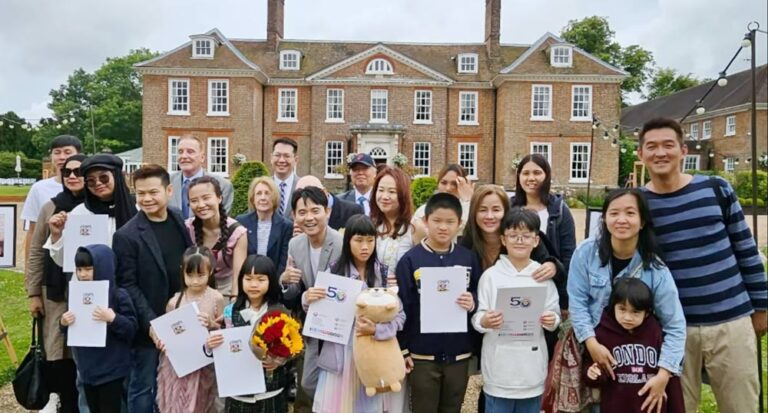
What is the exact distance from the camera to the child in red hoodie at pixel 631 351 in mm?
3053

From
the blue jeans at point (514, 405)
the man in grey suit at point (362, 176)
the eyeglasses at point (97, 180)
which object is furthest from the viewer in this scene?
the man in grey suit at point (362, 176)

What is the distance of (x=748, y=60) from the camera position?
8.14 meters

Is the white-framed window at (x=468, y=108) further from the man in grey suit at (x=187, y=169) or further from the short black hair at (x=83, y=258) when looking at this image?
the short black hair at (x=83, y=258)

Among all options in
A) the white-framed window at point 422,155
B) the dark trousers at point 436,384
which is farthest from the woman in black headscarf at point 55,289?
the white-framed window at point 422,155

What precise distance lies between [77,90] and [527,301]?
8466 cm

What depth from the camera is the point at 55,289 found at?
4082 millimetres

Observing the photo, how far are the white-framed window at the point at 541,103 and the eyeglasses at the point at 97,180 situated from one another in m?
27.9

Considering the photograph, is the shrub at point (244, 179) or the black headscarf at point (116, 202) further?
the shrub at point (244, 179)

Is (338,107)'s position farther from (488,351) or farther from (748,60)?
(488,351)

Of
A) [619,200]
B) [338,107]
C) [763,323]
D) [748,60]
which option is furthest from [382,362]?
[338,107]

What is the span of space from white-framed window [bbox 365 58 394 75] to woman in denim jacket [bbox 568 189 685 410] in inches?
1104

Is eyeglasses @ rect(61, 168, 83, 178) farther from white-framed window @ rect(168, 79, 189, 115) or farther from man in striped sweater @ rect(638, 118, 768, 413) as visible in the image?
white-framed window @ rect(168, 79, 189, 115)

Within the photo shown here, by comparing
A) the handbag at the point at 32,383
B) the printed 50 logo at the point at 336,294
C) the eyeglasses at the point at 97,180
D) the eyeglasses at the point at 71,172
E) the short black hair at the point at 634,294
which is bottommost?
the handbag at the point at 32,383

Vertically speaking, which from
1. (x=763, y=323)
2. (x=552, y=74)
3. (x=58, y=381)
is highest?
(x=552, y=74)
